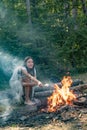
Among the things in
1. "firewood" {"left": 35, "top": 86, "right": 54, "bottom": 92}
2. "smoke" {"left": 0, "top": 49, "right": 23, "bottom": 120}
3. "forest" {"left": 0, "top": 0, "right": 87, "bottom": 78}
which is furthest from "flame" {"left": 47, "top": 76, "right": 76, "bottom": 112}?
"forest" {"left": 0, "top": 0, "right": 87, "bottom": 78}

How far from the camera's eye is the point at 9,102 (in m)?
11.3

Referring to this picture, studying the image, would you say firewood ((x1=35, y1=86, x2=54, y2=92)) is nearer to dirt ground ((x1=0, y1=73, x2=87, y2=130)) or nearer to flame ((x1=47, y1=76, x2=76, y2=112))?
flame ((x1=47, y1=76, x2=76, y2=112))

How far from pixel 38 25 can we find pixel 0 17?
2211 millimetres

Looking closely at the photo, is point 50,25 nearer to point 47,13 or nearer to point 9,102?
point 47,13

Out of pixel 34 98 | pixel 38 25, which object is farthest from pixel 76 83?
pixel 38 25

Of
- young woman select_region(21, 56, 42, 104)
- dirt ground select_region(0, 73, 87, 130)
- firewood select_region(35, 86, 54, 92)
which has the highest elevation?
young woman select_region(21, 56, 42, 104)

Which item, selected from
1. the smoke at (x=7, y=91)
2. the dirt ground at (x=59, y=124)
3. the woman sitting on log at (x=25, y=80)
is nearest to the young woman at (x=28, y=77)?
the woman sitting on log at (x=25, y=80)

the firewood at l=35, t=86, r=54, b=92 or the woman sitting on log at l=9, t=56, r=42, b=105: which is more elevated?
the woman sitting on log at l=9, t=56, r=42, b=105

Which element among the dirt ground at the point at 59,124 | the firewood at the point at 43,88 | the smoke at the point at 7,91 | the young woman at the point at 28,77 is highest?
the young woman at the point at 28,77

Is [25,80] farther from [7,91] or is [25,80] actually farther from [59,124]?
[59,124]

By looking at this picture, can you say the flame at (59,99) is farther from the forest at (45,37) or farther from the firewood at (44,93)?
the forest at (45,37)

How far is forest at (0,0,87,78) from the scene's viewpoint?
1691cm

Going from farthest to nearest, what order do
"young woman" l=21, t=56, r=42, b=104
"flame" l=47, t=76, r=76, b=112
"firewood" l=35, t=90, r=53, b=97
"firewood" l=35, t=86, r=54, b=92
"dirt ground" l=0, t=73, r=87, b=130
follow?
"firewood" l=35, t=86, r=54, b=92
"firewood" l=35, t=90, r=53, b=97
"young woman" l=21, t=56, r=42, b=104
"flame" l=47, t=76, r=76, b=112
"dirt ground" l=0, t=73, r=87, b=130

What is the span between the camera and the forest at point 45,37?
16906mm
